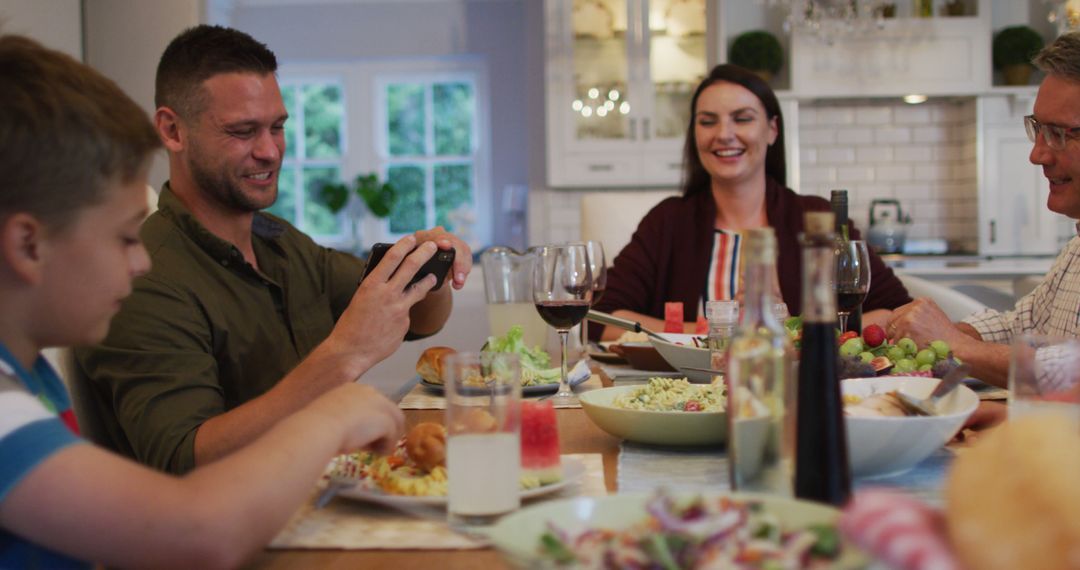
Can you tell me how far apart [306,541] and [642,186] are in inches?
188

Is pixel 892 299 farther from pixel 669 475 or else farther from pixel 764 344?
pixel 764 344

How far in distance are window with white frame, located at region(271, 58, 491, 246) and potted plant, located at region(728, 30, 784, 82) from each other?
8.61ft

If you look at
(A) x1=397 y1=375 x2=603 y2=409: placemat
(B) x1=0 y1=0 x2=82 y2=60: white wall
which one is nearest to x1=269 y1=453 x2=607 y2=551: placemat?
(A) x1=397 y1=375 x2=603 y2=409: placemat

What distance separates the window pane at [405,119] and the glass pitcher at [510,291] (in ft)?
18.0

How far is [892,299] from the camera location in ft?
8.94

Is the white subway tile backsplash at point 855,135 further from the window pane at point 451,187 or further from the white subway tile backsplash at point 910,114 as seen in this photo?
the window pane at point 451,187

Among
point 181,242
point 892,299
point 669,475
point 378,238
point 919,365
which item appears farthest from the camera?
point 378,238

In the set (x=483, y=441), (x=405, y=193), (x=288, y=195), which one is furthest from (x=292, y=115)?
(x=483, y=441)

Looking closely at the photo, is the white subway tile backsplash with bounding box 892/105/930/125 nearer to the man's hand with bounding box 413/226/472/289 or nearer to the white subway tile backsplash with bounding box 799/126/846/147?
the white subway tile backsplash with bounding box 799/126/846/147

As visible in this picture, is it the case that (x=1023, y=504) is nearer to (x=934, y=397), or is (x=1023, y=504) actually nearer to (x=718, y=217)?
(x=934, y=397)

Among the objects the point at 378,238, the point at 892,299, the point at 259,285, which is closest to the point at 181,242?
the point at 259,285

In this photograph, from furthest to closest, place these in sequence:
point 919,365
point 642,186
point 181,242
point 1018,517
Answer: point 642,186 < point 181,242 < point 919,365 < point 1018,517

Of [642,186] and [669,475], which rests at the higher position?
[642,186]

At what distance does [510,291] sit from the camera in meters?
2.26
